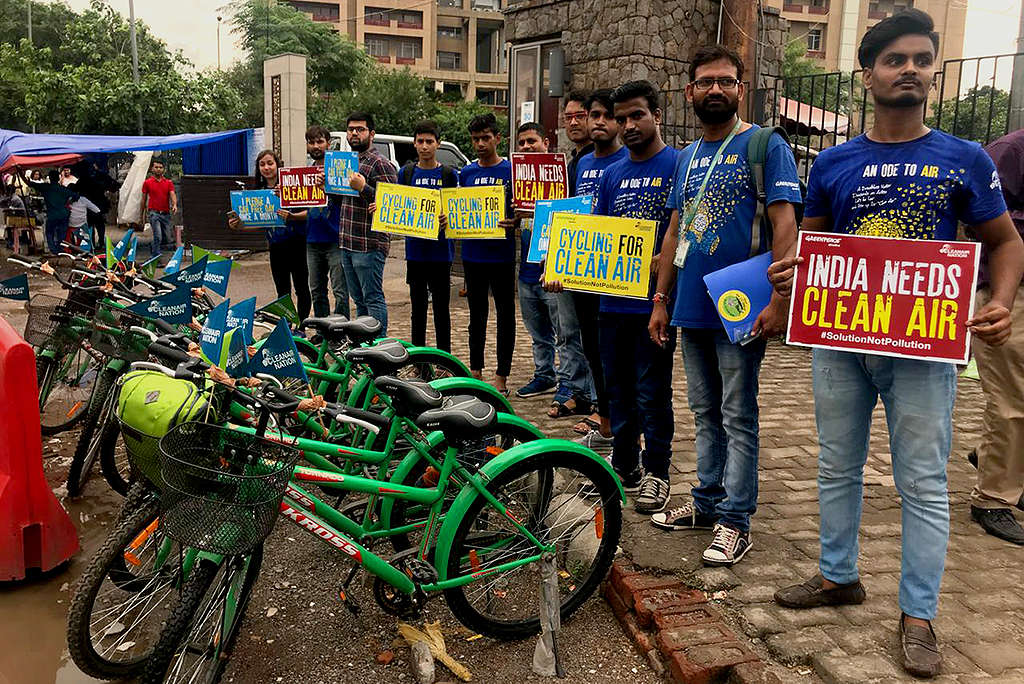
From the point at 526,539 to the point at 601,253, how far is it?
1810 mm

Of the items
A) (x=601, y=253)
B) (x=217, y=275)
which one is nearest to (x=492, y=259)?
(x=601, y=253)

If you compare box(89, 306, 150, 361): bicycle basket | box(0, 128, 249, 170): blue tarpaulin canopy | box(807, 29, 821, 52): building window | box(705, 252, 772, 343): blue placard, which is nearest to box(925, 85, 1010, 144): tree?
box(705, 252, 772, 343): blue placard

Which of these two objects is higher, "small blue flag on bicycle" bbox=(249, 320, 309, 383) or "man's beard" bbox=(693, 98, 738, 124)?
"man's beard" bbox=(693, 98, 738, 124)

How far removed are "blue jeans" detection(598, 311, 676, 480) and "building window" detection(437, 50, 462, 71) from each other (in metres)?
64.8

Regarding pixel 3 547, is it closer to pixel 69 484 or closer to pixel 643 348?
pixel 69 484

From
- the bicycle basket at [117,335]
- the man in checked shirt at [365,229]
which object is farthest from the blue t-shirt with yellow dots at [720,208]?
the man in checked shirt at [365,229]

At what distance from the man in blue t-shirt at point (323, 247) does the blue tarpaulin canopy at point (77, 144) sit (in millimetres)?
9386

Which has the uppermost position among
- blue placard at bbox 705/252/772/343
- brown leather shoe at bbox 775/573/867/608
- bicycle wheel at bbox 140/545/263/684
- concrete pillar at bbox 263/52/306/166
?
concrete pillar at bbox 263/52/306/166

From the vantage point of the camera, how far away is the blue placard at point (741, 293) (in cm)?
356

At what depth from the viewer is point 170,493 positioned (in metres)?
2.67

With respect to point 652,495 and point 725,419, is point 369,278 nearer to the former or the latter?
point 652,495

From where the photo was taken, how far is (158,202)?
61.2 ft

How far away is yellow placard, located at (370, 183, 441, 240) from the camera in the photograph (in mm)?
6906

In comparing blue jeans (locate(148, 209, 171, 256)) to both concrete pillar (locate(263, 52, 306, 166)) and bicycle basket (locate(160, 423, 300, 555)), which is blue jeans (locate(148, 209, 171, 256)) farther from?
bicycle basket (locate(160, 423, 300, 555))
